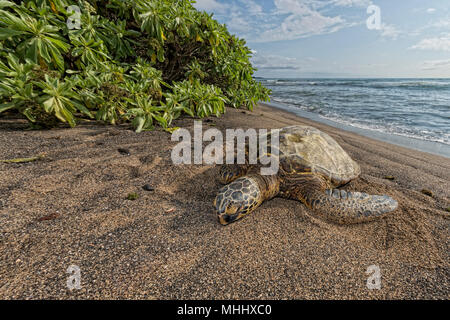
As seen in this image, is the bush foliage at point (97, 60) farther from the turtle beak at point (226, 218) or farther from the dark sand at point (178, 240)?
the turtle beak at point (226, 218)

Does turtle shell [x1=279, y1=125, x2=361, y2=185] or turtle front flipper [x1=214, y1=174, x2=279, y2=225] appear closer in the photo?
turtle front flipper [x1=214, y1=174, x2=279, y2=225]

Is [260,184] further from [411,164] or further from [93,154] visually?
[411,164]

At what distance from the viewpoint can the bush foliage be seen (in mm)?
2916

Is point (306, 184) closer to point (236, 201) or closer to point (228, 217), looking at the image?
point (236, 201)

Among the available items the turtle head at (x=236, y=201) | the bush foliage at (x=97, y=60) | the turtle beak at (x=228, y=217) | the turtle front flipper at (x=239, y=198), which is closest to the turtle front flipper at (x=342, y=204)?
the turtle front flipper at (x=239, y=198)

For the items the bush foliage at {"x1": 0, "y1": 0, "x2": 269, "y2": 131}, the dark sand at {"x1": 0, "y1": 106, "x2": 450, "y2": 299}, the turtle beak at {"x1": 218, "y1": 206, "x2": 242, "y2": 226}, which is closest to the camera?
the dark sand at {"x1": 0, "y1": 106, "x2": 450, "y2": 299}

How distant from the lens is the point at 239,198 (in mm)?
1971

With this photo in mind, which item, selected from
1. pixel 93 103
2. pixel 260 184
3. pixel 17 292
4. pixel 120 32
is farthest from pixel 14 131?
pixel 260 184

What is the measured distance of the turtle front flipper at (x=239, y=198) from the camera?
75.8 inches

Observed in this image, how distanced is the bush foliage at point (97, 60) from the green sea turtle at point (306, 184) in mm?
2514

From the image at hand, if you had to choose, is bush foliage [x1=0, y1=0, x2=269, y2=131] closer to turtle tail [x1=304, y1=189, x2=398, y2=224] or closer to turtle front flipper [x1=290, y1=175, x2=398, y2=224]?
turtle front flipper [x1=290, y1=175, x2=398, y2=224]

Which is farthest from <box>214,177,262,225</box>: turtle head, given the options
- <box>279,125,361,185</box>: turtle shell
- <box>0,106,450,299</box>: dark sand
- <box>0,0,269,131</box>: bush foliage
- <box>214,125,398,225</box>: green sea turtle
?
<box>0,0,269,131</box>: bush foliage

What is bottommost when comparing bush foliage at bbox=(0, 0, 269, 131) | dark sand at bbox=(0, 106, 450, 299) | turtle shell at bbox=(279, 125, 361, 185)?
dark sand at bbox=(0, 106, 450, 299)

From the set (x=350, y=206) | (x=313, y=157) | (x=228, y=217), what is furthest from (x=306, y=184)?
(x=228, y=217)
